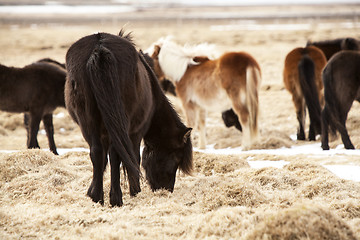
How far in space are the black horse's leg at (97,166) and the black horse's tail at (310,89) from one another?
5.65 m

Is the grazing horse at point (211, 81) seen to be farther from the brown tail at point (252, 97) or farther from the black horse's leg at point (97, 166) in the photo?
the black horse's leg at point (97, 166)

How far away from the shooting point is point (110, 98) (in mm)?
3777

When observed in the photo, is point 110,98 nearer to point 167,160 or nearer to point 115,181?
point 115,181

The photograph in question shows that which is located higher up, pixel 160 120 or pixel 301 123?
pixel 160 120

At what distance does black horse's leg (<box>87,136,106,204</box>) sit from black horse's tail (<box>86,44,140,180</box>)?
162 mm

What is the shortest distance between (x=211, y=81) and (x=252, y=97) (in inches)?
36.7

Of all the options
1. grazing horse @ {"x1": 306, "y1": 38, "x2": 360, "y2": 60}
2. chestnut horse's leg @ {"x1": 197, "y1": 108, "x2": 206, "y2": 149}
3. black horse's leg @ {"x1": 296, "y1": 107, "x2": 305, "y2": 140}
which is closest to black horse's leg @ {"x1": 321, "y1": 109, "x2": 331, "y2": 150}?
black horse's leg @ {"x1": 296, "y1": 107, "x2": 305, "y2": 140}

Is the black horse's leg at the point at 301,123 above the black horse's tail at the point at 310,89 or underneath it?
underneath

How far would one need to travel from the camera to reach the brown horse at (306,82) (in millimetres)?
8750

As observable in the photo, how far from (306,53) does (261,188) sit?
5323 millimetres

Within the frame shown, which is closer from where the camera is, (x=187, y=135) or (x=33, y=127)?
(x=187, y=135)

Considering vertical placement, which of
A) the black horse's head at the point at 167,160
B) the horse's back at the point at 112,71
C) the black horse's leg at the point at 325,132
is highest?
the horse's back at the point at 112,71

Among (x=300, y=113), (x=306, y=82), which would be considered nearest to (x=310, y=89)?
(x=306, y=82)

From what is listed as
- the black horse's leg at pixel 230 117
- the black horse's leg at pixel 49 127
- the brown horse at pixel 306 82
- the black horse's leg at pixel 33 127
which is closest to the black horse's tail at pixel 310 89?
the brown horse at pixel 306 82
